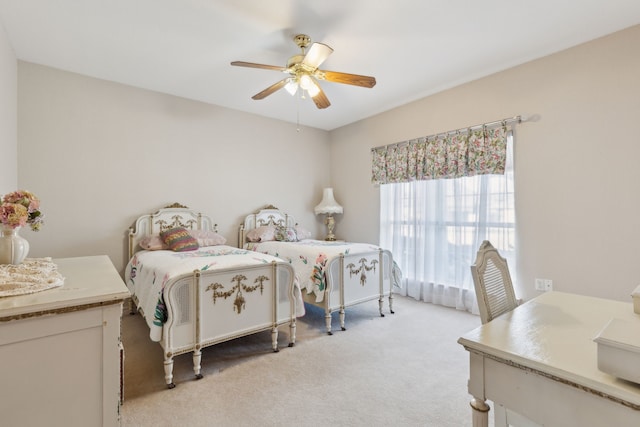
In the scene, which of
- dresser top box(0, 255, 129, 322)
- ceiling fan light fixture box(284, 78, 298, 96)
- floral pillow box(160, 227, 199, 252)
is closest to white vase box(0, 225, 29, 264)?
dresser top box(0, 255, 129, 322)

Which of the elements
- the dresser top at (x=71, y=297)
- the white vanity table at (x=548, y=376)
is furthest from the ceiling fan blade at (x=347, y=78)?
the dresser top at (x=71, y=297)

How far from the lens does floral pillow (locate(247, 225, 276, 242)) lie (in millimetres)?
4016

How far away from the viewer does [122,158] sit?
3393 millimetres

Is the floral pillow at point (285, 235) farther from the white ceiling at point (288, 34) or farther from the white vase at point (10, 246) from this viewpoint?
the white vase at point (10, 246)

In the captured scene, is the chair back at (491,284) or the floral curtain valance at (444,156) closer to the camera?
the chair back at (491,284)

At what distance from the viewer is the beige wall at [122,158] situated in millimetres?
2984

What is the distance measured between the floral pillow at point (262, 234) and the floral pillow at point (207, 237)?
403mm

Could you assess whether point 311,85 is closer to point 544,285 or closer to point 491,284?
point 491,284

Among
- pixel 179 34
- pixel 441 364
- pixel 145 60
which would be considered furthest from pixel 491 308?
pixel 145 60

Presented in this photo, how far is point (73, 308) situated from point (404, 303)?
135 inches

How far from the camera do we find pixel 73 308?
1.08m

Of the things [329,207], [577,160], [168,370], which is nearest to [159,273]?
[168,370]

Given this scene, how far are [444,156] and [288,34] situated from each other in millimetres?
2241

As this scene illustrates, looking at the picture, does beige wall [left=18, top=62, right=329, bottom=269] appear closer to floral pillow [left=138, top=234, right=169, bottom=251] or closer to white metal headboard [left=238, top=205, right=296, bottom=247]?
white metal headboard [left=238, top=205, right=296, bottom=247]
